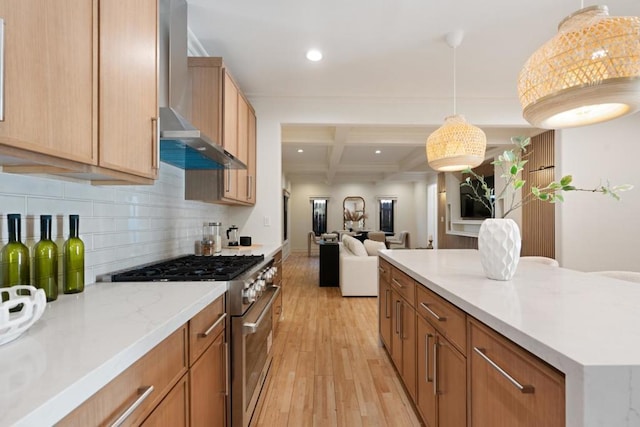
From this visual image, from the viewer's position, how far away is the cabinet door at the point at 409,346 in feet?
5.99

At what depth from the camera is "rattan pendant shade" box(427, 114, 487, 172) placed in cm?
236

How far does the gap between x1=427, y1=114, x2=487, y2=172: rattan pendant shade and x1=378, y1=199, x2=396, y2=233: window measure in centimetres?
884

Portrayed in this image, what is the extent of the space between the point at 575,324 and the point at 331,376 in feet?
6.10

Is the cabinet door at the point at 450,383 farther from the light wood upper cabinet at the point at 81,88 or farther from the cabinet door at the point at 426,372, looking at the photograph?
the light wood upper cabinet at the point at 81,88

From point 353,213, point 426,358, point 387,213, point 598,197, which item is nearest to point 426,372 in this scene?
point 426,358

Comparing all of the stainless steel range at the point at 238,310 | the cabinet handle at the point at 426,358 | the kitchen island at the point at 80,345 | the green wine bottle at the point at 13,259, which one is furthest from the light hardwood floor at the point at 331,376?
the green wine bottle at the point at 13,259

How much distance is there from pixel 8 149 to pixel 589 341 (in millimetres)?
1496

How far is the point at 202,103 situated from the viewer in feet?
7.88

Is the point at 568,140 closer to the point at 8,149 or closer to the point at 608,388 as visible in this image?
the point at 608,388

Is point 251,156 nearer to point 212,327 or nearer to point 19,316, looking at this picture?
point 212,327

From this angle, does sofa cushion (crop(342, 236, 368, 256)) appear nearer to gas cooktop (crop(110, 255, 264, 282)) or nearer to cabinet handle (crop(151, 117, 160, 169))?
gas cooktop (crop(110, 255, 264, 282))

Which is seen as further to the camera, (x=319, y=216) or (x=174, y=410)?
(x=319, y=216)

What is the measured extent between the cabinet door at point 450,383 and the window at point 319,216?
32.2ft

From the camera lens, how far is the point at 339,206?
11.2 meters
